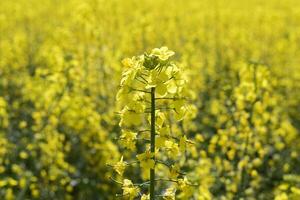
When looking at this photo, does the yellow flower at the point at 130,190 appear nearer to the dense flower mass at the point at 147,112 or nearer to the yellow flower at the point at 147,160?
the dense flower mass at the point at 147,112

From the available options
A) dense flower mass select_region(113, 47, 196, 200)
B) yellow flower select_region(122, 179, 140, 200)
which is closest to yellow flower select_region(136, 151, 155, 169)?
dense flower mass select_region(113, 47, 196, 200)

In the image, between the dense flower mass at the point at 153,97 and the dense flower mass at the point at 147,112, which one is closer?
the dense flower mass at the point at 153,97

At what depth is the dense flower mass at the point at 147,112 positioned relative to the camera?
2.48 metres

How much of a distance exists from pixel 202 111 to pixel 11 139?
223 cm

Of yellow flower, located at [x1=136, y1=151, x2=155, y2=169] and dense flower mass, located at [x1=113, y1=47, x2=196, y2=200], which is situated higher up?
dense flower mass, located at [x1=113, y1=47, x2=196, y2=200]

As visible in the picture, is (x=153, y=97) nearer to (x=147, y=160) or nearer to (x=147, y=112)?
(x=147, y=112)

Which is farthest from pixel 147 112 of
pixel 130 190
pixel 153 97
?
pixel 130 190

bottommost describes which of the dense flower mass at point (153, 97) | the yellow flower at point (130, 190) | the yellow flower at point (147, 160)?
the yellow flower at point (130, 190)

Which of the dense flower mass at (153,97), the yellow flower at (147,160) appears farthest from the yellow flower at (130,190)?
the yellow flower at (147,160)

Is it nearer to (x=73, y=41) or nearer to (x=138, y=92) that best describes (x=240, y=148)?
(x=138, y=92)

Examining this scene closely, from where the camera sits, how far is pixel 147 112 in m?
2.38

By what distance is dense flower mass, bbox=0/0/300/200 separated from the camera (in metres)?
2.48

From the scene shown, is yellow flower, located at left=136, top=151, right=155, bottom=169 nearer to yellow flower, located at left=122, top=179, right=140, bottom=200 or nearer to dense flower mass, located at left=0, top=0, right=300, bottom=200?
dense flower mass, located at left=0, top=0, right=300, bottom=200

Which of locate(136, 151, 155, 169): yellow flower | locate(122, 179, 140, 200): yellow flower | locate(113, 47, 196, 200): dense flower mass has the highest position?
locate(113, 47, 196, 200): dense flower mass
